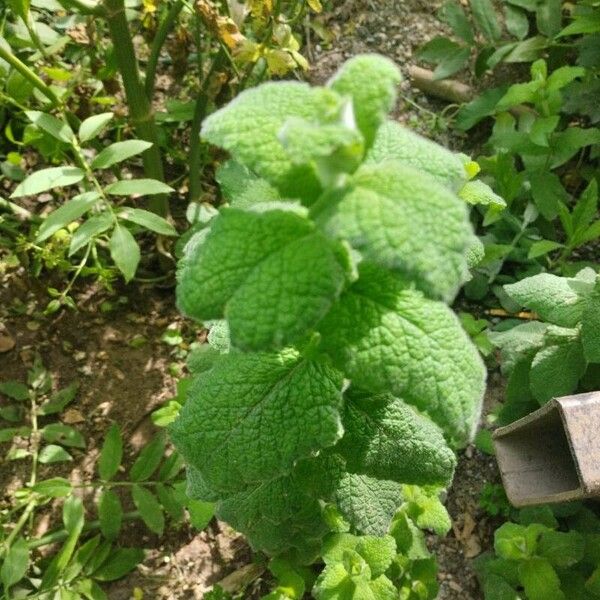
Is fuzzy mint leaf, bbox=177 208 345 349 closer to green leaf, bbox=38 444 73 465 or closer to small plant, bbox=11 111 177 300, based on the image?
small plant, bbox=11 111 177 300

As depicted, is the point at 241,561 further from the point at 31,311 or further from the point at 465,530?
the point at 31,311

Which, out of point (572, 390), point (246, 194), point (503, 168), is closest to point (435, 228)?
point (246, 194)

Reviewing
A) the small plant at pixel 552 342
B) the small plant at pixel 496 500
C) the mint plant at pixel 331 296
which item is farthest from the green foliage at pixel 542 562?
the mint plant at pixel 331 296

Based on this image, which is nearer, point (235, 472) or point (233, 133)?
point (233, 133)

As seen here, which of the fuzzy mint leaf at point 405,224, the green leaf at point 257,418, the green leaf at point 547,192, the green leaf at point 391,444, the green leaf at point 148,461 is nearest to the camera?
the fuzzy mint leaf at point 405,224

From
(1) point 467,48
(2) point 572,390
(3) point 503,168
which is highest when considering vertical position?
(1) point 467,48

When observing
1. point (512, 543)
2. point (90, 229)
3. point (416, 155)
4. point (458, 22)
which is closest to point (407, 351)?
point (416, 155)

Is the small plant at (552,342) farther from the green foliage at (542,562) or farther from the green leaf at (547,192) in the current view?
the green leaf at (547,192)

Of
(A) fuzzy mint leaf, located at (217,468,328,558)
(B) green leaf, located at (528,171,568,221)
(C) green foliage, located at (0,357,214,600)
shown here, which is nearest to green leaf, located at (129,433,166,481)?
(C) green foliage, located at (0,357,214,600)
